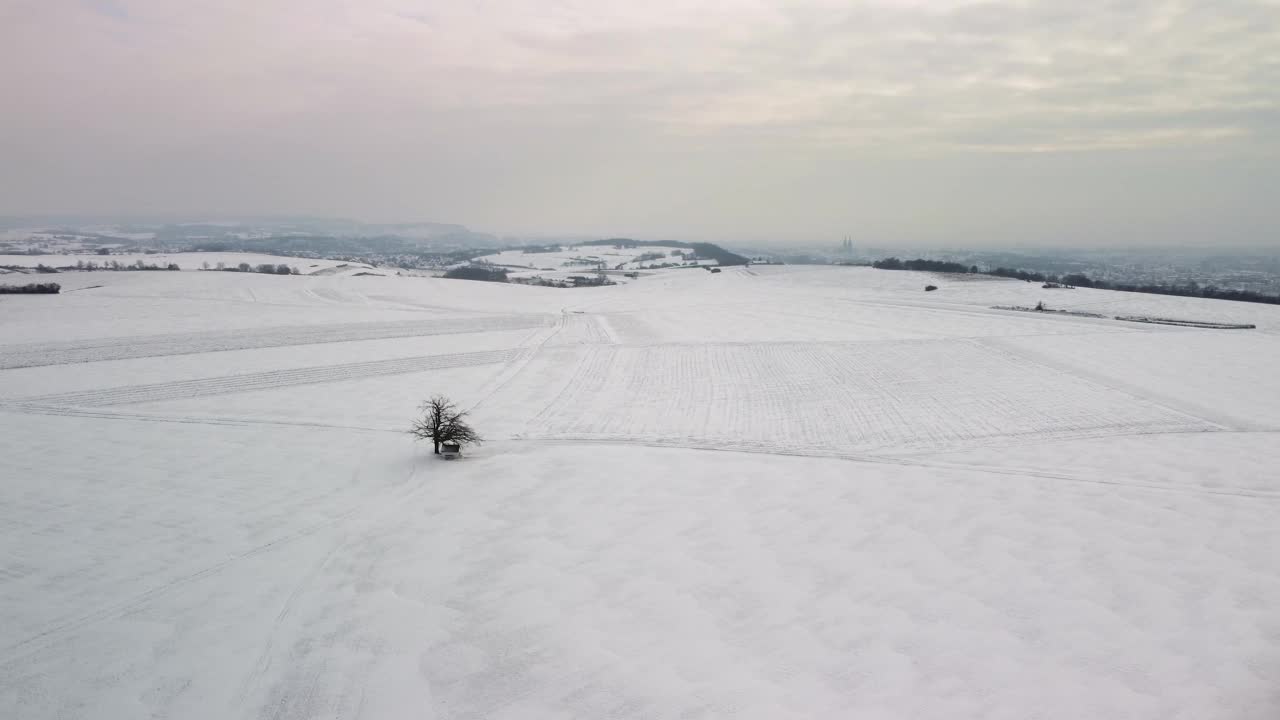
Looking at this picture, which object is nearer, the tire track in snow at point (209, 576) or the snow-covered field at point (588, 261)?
the tire track in snow at point (209, 576)

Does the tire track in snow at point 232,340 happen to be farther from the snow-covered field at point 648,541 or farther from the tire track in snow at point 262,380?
the tire track in snow at point 262,380

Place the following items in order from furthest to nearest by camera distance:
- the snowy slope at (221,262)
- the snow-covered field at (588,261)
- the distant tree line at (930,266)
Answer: the snow-covered field at (588,261)
the snowy slope at (221,262)
the distant tree line at (930,266)

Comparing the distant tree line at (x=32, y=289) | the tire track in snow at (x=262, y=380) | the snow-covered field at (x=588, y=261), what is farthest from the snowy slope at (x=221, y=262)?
the tire track in snow at (x=262, y=380)

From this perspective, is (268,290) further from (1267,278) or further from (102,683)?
(1267,278)

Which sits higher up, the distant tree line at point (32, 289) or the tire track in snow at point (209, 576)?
the distant tree line at point (32, 289)

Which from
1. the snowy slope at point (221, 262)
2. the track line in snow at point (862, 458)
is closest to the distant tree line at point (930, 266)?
the track line in snow at point (862, 458)

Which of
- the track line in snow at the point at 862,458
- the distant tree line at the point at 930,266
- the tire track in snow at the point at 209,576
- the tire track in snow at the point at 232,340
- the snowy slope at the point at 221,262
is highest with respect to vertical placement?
the distant tree line at the point at 930,266

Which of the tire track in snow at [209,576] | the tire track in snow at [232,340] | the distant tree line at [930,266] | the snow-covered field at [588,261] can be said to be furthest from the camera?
the snow-covered field at [588,261]

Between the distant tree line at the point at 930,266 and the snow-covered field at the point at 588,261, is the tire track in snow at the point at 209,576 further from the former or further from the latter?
the snow-covered field at the point at 588,261

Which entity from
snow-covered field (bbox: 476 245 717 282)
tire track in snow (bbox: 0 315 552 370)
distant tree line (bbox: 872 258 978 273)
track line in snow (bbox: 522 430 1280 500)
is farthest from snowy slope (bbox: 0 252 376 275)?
track line in snow (bbox: 522 430 1280 500)
